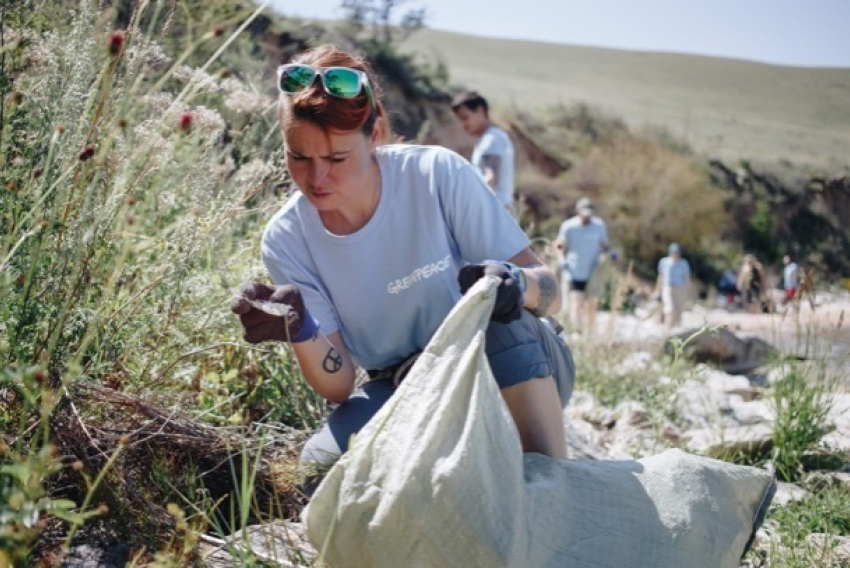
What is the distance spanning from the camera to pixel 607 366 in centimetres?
500

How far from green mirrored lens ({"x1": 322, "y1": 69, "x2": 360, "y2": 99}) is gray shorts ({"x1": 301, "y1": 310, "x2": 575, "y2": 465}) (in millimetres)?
647

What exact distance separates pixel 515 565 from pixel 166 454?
0.90 meters

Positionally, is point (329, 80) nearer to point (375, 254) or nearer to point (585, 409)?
point (375, 254)

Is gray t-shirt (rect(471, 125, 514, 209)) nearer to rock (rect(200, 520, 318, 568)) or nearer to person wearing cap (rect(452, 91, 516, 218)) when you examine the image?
person wearing cap (rect(452, 91, 516, 218))

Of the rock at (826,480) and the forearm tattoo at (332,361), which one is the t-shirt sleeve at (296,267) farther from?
the rock at (826,480)

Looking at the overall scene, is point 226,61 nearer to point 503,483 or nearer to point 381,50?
point 503,483

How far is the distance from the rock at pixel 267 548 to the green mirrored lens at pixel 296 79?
0.99 m

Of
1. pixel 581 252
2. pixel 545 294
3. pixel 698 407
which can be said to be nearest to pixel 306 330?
pixel 545 294

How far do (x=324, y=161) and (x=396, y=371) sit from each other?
0.58 meters

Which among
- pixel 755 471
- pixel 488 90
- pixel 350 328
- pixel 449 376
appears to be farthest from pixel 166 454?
pixel 488 90

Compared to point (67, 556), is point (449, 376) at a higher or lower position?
higher

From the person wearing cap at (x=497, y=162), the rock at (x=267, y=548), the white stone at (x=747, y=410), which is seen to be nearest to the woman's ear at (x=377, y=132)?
the rock at (x=267, y=548)

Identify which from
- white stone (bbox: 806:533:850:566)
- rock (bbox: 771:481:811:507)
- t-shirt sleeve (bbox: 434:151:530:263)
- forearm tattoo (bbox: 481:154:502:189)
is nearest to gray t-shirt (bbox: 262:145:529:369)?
t-shirt sleeve (bbox: 434:151:530:263)

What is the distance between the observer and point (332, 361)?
2.21 m
